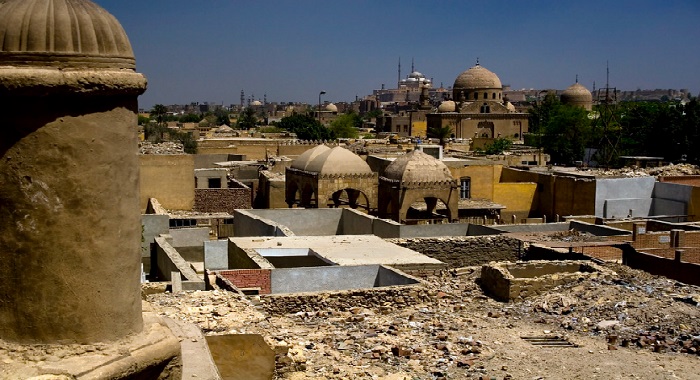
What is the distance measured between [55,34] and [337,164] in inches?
762

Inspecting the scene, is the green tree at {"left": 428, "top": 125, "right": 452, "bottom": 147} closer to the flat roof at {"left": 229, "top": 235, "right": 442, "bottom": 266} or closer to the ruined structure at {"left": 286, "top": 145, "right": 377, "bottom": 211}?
the ruined structure at {"left": 286, "top": 145, "right": 377, "bottom": 211}

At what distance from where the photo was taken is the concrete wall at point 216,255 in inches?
653

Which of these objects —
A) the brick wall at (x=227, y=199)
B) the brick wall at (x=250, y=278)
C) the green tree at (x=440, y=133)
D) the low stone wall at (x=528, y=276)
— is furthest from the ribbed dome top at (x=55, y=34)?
the green tree at (x=440, y=133)

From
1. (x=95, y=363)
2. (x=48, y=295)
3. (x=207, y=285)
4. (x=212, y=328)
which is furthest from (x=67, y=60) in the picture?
(x=207, y=285)

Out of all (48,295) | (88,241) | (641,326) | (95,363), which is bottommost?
(641,326)

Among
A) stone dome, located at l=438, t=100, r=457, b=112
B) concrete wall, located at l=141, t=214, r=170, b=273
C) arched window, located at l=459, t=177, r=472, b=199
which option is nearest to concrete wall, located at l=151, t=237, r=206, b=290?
concrete wall, located at l=141, t=214, r=170, b=273

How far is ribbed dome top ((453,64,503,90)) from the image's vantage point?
207ft

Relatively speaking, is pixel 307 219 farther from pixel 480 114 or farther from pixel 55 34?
pixel 480 114

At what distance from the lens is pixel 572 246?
16.8 m

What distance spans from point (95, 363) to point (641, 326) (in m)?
9.33

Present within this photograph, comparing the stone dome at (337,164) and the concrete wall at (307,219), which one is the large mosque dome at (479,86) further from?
the concrete wall at (307,219)

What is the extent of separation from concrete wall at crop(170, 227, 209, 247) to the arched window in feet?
35.1

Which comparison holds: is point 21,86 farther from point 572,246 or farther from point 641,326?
point 572,246

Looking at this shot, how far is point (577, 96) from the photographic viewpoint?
7038 centimetres
